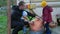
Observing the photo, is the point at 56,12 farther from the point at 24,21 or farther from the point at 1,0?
the point at 1,0

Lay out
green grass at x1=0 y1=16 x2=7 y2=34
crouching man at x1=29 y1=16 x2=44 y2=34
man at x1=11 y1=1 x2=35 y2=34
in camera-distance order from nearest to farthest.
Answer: green grass at x1=0 y1=16 x2=7 y2=34, crouching man at x1=29 y1=16 x2=44 y2=34, man at x1=11 y1=1 x2=35 y2=34

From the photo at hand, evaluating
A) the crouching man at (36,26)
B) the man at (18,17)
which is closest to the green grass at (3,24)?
the crouching man at (36,26)

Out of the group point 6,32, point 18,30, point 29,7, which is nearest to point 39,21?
point 18,30

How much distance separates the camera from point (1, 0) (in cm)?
411

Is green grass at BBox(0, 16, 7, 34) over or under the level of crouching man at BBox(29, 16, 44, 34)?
over

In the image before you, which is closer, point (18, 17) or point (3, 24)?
point (3, 24)

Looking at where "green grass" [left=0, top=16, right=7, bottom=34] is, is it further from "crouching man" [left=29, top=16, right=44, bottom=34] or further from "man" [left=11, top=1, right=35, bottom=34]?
"man" [left=11, top=1, right=35, bottom=34]

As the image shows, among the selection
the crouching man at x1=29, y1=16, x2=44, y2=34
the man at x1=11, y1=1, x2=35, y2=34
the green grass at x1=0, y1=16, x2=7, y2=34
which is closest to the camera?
the green grass at x1=0, y1=16, x2=7, y2=34

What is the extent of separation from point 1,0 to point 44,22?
2.44m

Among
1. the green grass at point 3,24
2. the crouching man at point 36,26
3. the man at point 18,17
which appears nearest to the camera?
the green grass at point 3,24

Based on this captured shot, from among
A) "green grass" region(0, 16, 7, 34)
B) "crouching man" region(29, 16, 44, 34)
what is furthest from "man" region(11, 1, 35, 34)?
"green grass" region(0, 16, 7, 34)

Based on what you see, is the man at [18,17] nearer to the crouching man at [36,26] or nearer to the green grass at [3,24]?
the crouching man at [36,26]

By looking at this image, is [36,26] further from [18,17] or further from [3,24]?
[3,24]

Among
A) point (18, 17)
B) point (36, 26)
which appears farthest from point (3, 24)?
point (18, 17)
